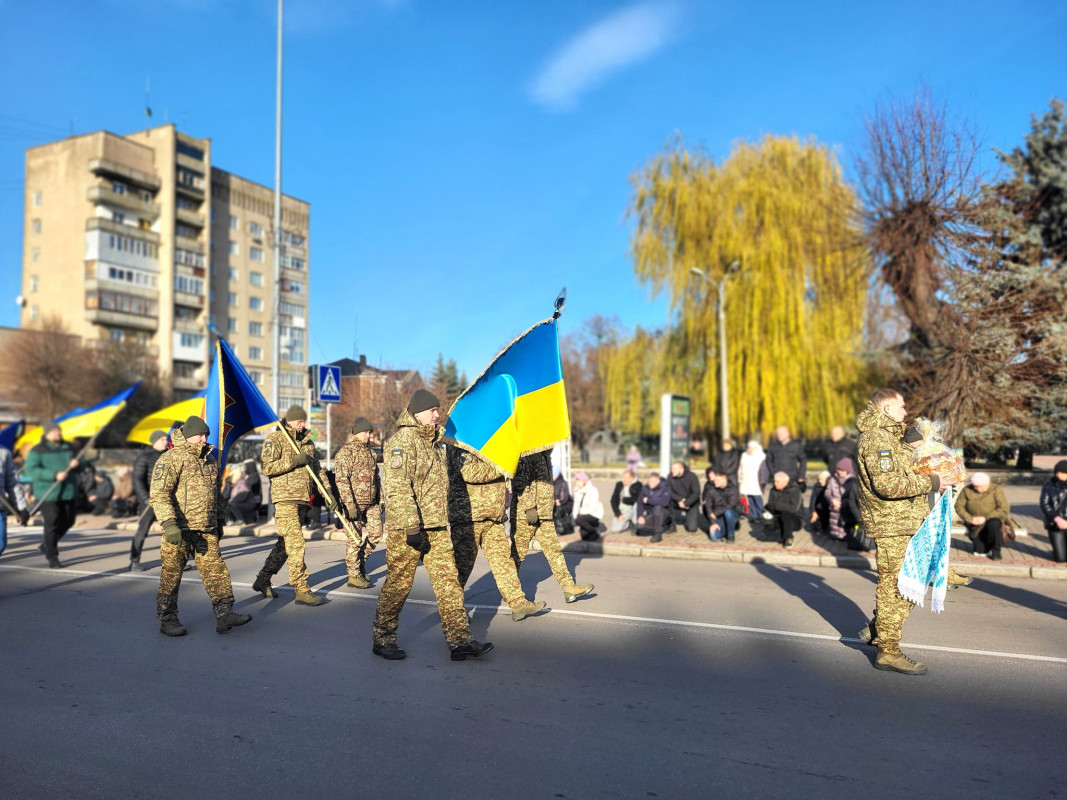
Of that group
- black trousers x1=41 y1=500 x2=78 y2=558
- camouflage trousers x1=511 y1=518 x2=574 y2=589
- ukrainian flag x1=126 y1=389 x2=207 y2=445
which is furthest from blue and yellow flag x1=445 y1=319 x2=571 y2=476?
black trousers x1=41 y1=500 x2=78 y2=558

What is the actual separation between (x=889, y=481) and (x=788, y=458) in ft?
28.5

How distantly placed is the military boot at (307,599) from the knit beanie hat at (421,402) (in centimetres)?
310

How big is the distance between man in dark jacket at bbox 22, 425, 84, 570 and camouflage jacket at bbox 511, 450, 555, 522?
634 centimetres

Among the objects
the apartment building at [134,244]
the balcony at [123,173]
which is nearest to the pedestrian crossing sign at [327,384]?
the apartment building at [134,244]

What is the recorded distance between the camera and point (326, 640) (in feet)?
22.2

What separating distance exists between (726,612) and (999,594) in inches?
135

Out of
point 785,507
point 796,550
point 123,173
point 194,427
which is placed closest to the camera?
point 194,427

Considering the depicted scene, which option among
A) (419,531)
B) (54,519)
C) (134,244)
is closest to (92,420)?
(54,519)

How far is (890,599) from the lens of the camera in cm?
578

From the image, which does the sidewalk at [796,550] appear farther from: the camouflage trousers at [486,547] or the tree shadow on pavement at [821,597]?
the camouflage trousers at [486,547]

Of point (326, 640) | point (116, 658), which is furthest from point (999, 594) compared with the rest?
point (116, 658)

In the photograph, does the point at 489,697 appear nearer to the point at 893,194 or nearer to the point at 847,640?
the point at 847,640

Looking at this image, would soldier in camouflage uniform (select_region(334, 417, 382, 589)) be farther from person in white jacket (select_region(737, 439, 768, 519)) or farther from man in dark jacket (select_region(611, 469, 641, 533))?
person in white jacket (select_region(737, 439, 768, 519))

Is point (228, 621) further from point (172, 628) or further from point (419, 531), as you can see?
point (419, 531)
